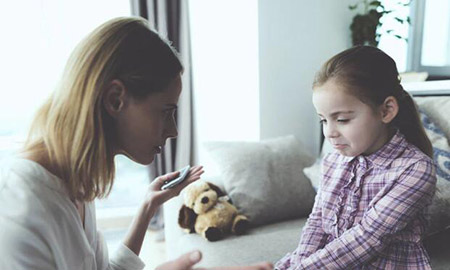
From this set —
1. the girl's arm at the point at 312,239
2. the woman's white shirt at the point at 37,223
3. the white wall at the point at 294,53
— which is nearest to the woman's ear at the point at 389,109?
the girl's arm at the point at 312,239

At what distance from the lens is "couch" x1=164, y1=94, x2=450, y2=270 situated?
1.52 meters

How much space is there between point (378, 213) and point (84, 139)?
77 cm

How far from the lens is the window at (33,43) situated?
104 inches

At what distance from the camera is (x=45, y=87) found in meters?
2.75

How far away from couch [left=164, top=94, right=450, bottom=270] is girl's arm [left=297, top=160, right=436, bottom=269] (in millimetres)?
504

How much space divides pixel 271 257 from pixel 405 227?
60 centimetres

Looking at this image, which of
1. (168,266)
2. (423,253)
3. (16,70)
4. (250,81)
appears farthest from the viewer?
(16,70)

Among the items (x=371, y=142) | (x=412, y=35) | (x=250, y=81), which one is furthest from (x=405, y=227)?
(x=412, y=35)

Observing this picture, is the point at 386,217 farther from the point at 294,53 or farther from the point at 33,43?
the point at 33,43

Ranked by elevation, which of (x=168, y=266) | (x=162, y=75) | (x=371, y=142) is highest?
(x=162, y=75)

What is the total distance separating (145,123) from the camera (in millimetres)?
863

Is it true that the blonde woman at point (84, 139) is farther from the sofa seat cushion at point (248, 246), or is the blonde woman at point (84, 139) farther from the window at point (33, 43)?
the window at point (33, 43)

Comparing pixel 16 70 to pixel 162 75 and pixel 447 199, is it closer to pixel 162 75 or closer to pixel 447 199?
pixel 162 75

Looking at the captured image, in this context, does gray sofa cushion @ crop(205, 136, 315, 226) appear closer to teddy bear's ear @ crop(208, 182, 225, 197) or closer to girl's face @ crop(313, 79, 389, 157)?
teddy bear's ear @ crop(208, 182, 225, 197)
